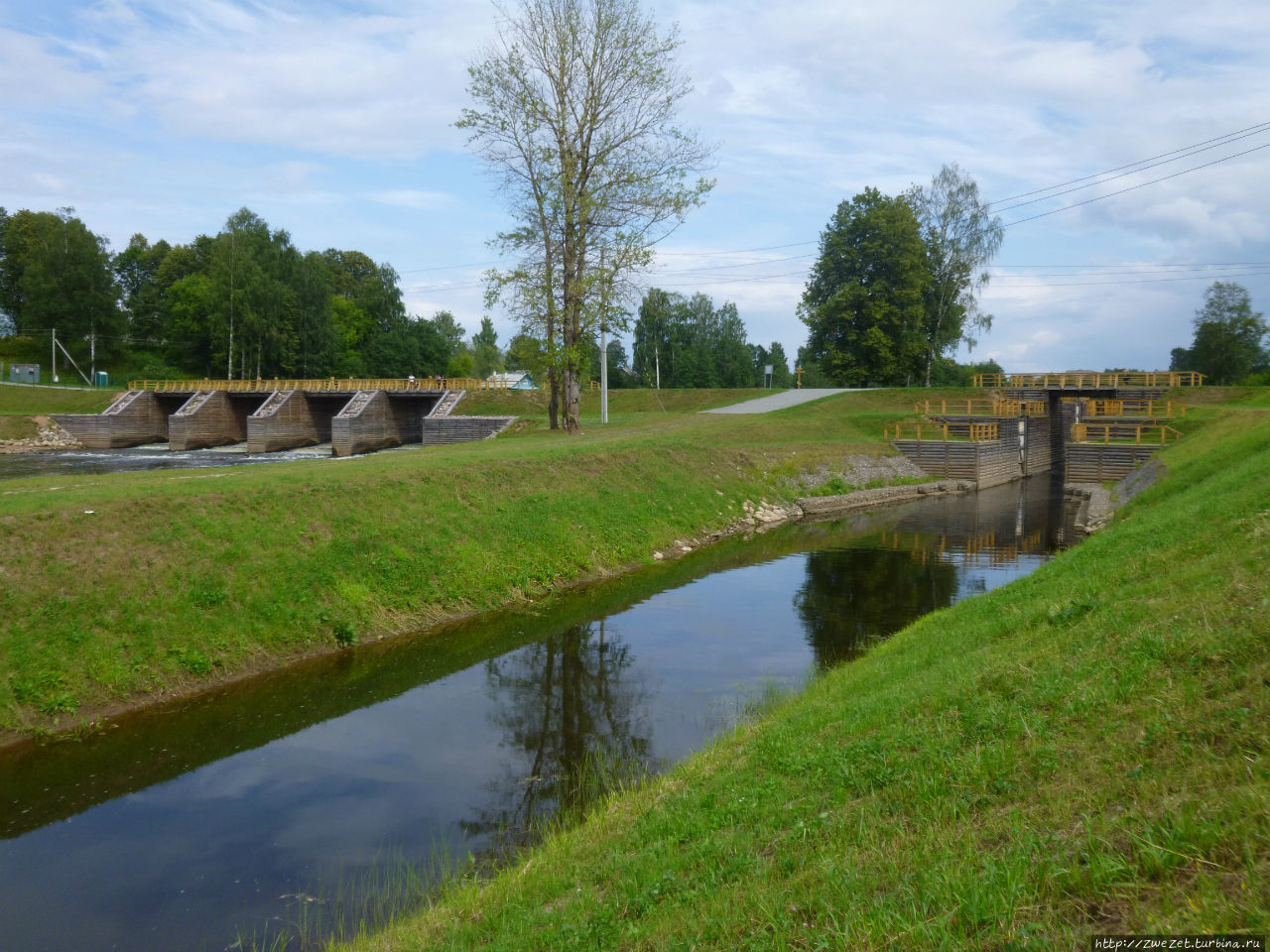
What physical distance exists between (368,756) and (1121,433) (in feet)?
159

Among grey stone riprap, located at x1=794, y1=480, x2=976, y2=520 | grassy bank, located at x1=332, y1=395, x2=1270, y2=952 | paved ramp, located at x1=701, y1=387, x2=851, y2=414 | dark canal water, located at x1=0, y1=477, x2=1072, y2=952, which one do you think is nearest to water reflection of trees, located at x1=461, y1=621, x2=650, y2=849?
dark canal water, located at x1=0, y1=477, x2=1072, y2=952

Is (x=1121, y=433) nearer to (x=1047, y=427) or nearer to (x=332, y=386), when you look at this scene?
(x=1047, y=427)

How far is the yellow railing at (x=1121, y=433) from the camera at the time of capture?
46125 millimetres

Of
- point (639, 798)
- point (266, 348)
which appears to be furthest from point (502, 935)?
point (266, 348)

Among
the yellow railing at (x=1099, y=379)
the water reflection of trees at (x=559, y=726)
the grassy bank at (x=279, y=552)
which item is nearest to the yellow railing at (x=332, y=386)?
the grassy bank at (x=279, y=552)

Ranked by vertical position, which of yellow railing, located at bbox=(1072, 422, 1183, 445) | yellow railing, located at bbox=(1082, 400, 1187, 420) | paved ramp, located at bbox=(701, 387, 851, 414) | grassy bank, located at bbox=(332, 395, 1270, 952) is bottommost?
grassy bank, located at bbox=(332, 395, 1270, 952)

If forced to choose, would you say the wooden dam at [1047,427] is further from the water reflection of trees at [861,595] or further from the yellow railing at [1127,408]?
the water reflection of trees at [861,595]

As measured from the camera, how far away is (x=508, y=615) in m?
19.5

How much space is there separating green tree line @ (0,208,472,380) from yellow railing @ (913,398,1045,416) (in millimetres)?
55479

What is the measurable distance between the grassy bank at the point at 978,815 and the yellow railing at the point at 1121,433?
4103 centimetres

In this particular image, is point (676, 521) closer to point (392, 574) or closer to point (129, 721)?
point (392, 574)

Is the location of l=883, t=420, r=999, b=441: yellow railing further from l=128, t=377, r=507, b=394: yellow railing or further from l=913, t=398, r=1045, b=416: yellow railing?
l=128, t=377, r=507, b=394: yellow railing

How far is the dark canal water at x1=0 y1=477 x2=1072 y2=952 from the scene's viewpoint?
28.0ft

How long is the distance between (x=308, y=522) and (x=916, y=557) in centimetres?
1810
